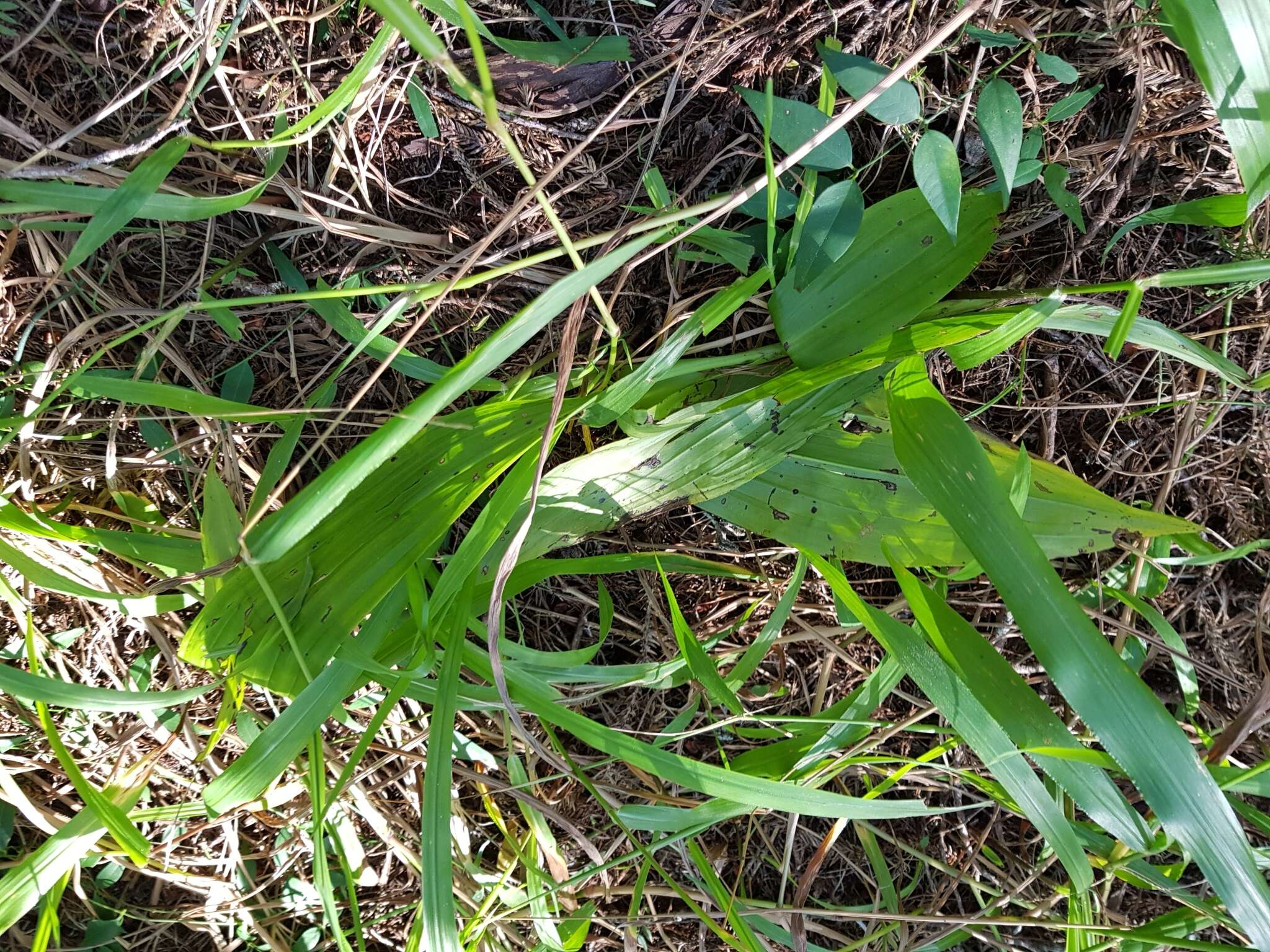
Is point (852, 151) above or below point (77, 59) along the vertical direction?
below

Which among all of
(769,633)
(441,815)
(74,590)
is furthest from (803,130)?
(74,590)

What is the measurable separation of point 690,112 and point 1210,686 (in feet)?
3.39

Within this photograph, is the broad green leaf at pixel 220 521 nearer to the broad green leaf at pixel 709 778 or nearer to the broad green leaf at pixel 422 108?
the broad green leaf at pixel 709 778

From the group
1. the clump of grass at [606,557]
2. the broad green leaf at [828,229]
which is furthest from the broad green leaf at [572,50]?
the broad green leaf at [828,229]

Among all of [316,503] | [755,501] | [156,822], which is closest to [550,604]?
[755,501]

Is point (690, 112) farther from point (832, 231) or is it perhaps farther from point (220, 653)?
point (220, 653)

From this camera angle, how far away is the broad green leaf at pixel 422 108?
2.84 ft

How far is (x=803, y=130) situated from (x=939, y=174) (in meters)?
0.14

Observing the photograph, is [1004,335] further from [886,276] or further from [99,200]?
[99,200]

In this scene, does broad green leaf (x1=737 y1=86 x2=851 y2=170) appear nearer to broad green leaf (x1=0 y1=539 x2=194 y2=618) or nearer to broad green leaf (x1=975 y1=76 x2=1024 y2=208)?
broad green leaf (x1=975 y1=76 x2=1024 y2=208)

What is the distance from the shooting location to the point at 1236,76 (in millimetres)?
602

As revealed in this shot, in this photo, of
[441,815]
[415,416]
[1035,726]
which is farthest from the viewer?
[441,815]

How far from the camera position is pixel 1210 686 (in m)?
1.04

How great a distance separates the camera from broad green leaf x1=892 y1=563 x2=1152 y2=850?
0.67 meters
